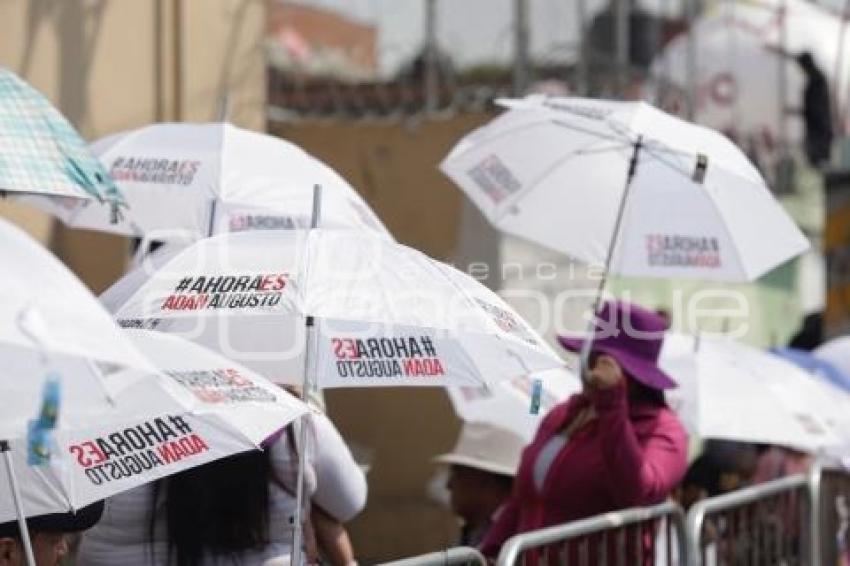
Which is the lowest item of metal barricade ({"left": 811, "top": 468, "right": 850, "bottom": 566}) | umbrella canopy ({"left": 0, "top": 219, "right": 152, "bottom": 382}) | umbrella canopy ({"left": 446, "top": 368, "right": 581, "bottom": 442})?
metal barricade ({"left": 811, "top": 468, "right": 850, "bottom": 566})

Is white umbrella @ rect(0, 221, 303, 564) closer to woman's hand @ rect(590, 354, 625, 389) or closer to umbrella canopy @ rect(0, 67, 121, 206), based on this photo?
umbrella canopy @ rect(0, 67, 121, 206)

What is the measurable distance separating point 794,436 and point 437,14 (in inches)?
167

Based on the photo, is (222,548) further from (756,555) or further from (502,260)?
(502,260)

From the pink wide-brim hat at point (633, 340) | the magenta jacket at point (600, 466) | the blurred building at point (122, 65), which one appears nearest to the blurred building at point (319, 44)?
the blurred building at point (122, 65)

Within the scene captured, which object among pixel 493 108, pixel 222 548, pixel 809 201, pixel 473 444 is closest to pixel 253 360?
pixel 222 548

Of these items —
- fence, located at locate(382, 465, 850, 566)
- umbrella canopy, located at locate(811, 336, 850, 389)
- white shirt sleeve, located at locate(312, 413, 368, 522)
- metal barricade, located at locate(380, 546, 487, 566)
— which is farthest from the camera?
umbrella canopy, located at locate(811, 336, 850, 389)

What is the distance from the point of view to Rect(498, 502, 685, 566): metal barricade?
6.15 metres

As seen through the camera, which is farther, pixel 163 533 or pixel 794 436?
pixel 794 436

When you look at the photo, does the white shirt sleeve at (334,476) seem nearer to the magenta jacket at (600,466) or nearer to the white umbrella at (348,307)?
the white umbrella at (348,307)

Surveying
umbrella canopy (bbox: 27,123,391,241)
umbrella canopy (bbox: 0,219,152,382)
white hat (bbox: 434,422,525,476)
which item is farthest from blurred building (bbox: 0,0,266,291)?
umbrella canopy (bbox: 0,219,152,382)

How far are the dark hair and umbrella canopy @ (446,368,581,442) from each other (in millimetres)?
Result: 2216

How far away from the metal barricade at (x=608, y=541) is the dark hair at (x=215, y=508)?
882 millimetres

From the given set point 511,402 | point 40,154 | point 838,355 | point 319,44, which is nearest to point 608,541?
point 511,402

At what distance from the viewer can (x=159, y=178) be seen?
7.12m
